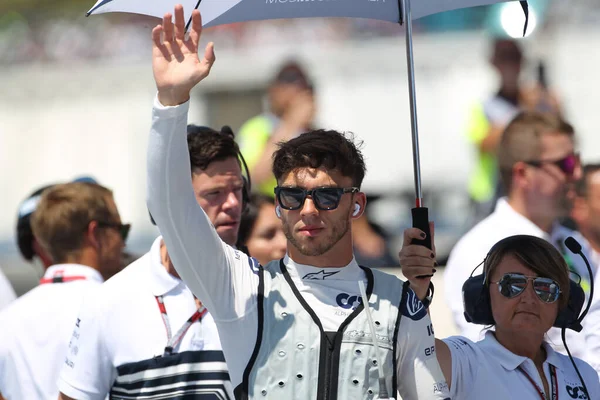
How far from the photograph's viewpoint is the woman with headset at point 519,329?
3178 millimetres

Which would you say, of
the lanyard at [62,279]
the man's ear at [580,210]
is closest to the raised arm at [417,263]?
the lanyard at [62,279]

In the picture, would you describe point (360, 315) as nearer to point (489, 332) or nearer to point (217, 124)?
point (489, 332)

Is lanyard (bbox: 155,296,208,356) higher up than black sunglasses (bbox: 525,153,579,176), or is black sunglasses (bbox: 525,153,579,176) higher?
black sunglasses (bbox: 525,153,579,176)

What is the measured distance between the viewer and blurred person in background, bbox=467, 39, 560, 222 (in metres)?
7.38

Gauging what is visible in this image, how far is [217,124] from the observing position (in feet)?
30.8

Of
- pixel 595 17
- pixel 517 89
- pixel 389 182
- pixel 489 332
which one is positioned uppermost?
pixel 595 17

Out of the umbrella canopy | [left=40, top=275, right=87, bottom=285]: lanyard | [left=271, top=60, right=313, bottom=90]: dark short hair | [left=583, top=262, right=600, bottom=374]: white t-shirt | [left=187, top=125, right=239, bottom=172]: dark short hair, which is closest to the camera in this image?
the umbrella canopy

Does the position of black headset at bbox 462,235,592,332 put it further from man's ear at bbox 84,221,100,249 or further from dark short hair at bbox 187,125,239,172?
man's ear at bbox 84,221,100,249

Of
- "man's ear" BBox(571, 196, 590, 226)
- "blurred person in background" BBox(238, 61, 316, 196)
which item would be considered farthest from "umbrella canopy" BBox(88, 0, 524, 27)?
"blurred person in background" BBox(238, 61, 316, 196)

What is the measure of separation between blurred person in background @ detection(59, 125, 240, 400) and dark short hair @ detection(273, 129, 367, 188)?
0.49 meters

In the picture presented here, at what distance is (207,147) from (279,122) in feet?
11.8

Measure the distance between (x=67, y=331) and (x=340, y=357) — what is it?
4.96ft

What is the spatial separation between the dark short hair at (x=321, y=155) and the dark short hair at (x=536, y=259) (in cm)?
63

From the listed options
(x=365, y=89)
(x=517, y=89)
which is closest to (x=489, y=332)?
(x=517, y=89)
